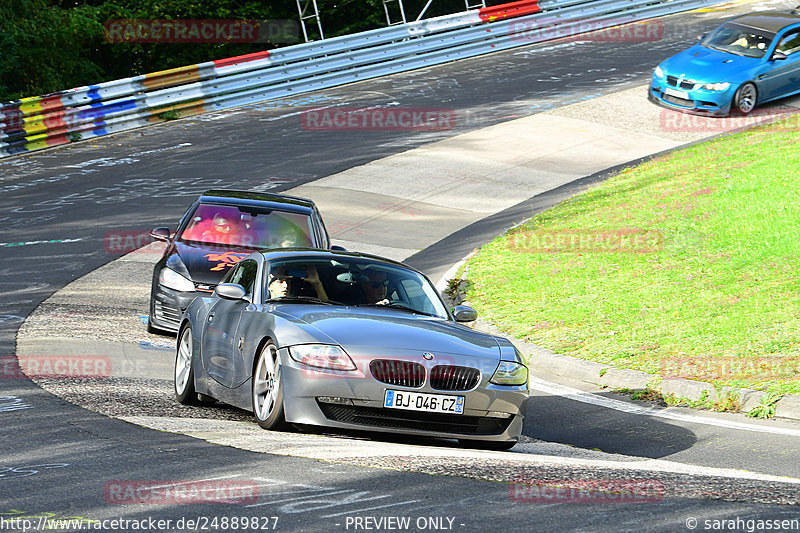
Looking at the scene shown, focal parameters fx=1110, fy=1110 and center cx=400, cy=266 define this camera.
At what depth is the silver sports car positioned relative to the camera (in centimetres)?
733

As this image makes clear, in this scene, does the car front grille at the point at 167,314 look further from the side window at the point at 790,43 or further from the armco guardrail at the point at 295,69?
the side window at the point at 790,43

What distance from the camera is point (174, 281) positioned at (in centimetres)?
1234

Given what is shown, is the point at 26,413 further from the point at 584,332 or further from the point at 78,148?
the point at 78,148

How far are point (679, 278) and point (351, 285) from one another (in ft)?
19.6

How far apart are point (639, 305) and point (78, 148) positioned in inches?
660

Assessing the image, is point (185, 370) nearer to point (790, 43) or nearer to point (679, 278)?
point (679, 278)

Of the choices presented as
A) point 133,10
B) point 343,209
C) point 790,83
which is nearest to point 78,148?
point 343,209

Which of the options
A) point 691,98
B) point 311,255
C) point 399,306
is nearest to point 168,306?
point 311,255

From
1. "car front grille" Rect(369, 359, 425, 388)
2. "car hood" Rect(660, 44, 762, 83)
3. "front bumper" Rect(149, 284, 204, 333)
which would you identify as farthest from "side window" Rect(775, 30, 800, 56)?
"car front grille" Rect(369, 359, 425, 388)

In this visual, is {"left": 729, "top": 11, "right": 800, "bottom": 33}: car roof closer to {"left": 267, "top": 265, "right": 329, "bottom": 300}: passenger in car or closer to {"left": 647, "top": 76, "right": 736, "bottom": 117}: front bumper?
{"left": 647, "top": 76, "right": 736, "bottom": 117}: front bumper

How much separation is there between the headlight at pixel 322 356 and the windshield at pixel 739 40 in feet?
66.5

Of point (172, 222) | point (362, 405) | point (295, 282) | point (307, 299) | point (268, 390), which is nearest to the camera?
point (362, 405)

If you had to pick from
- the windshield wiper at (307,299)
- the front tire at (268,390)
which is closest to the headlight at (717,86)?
the windshield wiper at (307,299)

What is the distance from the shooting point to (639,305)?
12.7 meters
